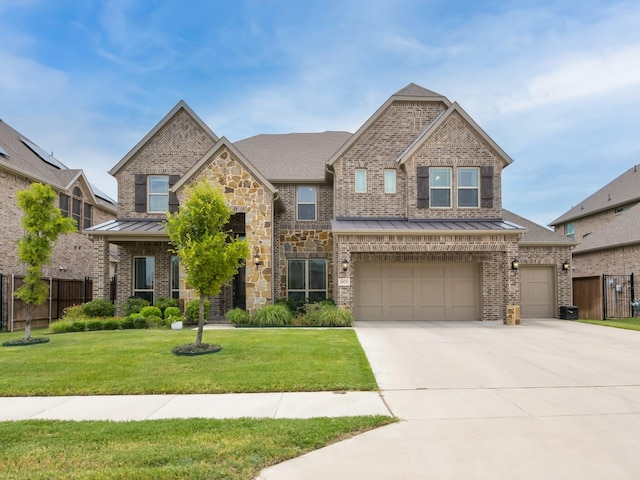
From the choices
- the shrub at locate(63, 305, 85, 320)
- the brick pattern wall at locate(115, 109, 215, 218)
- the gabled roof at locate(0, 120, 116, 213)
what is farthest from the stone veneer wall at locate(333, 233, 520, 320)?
the gabled roof at locate(0, 120, 116, 213)

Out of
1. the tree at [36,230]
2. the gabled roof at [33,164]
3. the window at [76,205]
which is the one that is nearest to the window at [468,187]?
the tree at [36,230]

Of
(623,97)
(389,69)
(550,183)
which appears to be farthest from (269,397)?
(550,183)

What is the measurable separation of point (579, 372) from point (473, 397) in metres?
3.02

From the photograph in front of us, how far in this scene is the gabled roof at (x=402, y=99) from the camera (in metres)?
17.6

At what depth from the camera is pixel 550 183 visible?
135 ft

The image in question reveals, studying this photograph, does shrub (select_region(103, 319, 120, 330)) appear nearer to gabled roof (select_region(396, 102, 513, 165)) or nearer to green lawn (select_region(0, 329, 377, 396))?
green lawn (select_region(0, 329, 377, 396))

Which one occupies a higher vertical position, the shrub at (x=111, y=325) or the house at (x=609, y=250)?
the house at (x=609, y=250)

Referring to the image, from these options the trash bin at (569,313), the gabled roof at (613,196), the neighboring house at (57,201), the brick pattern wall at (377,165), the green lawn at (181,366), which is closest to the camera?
the green lawn at (181,366)

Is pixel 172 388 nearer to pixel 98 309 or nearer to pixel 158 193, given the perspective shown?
pixel 98 309

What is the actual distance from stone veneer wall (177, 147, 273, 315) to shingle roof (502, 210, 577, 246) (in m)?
10.8

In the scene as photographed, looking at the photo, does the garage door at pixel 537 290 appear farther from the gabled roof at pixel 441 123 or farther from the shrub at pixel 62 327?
the shrub at pixel 62 327

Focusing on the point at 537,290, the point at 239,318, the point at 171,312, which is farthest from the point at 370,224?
the point at 537,290

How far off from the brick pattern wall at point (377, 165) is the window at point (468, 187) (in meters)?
2.28

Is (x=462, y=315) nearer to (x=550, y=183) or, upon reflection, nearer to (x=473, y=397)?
(x=473, y=397)
